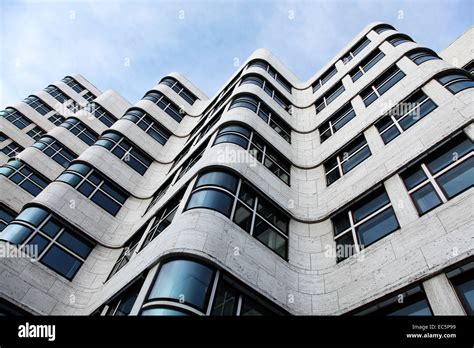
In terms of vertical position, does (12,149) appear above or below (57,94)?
below

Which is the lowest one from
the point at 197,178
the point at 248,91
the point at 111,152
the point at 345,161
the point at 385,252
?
the point at 385,252

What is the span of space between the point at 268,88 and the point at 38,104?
86.3ft

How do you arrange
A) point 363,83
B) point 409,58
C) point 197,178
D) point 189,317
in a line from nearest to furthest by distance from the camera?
1. point 189,317
2. point 197,178
3. point 409,58
4. point 363,83

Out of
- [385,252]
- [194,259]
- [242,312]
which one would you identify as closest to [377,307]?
[385,252]

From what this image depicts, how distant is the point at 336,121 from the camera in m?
18.1

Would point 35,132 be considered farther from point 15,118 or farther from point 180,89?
point 180,89

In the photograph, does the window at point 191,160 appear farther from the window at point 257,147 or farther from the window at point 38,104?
the window at point 38,104

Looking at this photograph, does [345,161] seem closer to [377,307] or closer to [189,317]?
[377,307]

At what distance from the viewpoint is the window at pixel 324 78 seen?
23.8m

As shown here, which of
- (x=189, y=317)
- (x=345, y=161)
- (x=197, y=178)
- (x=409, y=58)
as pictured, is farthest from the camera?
(x=409, y=58)

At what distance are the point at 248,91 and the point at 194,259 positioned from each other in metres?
12.3

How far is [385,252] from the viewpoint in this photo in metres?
9.41

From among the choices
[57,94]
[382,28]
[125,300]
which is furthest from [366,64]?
[57,94]

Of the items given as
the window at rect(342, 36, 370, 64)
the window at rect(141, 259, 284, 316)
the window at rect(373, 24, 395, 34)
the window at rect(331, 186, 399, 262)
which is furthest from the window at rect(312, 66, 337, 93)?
the window at rect(141, 259, 284, 316)
